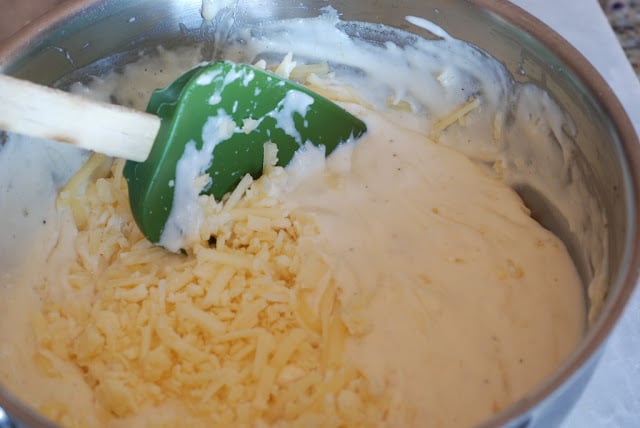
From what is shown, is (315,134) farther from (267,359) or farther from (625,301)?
(625,301)

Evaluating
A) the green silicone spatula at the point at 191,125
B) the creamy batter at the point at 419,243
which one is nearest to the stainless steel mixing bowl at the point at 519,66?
the creamy batter at the point at 419,243

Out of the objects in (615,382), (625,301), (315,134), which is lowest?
(615,382)

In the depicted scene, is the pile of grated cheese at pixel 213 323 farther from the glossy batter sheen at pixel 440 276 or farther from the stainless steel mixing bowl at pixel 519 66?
the stainless steel mixing bowl at pixel 519 66

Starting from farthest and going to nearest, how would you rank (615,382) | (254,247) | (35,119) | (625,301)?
(254,247) < (615,382) < (35,119) < (625,301)

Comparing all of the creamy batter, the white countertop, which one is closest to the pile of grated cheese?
the creamy batter

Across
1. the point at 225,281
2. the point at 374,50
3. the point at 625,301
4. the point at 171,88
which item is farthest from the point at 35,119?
the point at 625,301

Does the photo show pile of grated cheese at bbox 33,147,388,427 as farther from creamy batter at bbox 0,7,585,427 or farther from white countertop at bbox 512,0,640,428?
white countertop at bbox 512,0,640,428

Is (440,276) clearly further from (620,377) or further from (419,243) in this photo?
(620,377)
